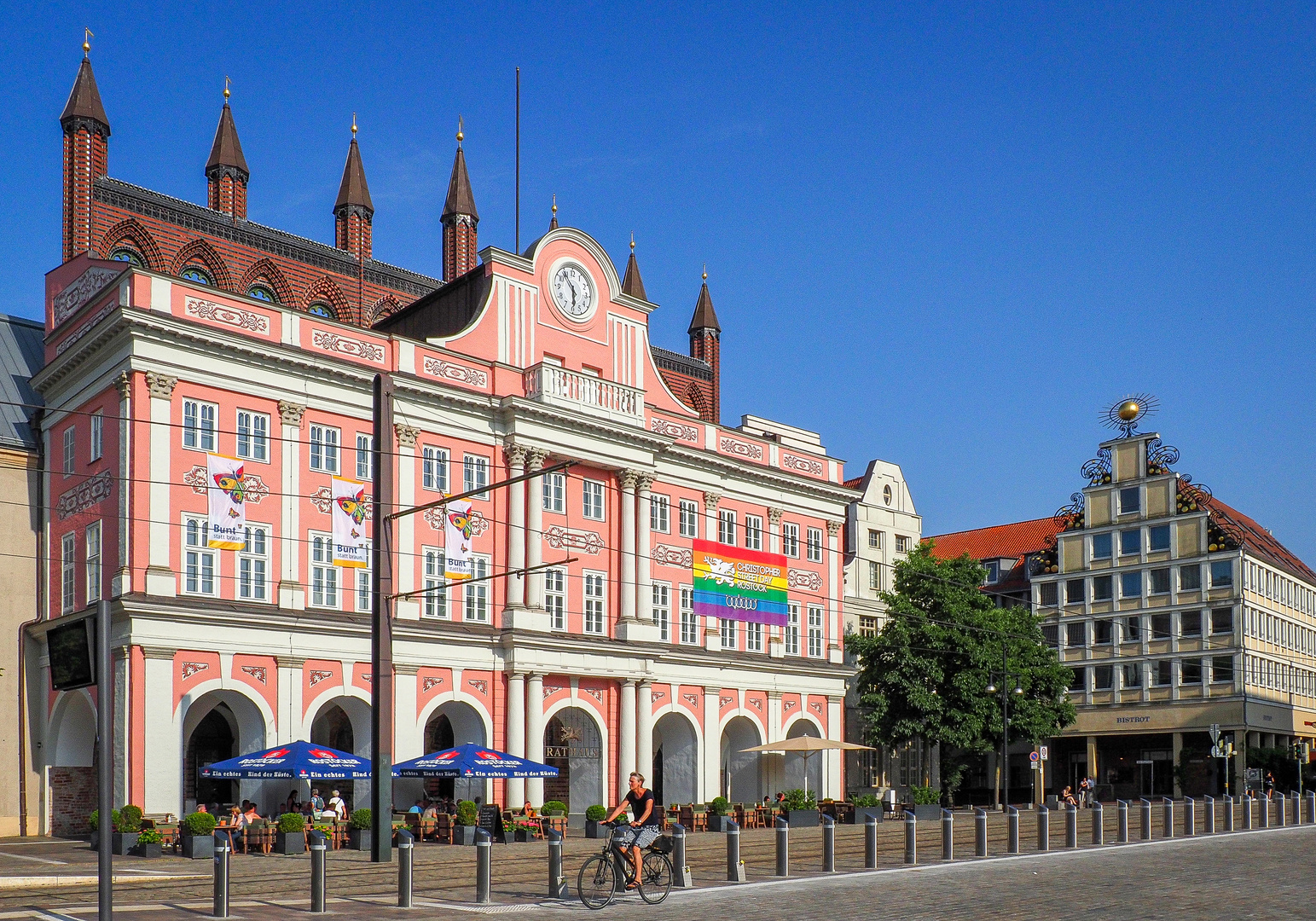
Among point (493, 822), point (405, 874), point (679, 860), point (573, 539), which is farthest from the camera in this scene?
point (573, 539)

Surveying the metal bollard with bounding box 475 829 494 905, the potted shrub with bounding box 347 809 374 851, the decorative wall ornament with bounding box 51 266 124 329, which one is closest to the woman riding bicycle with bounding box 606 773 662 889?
the metal bollard with bounding box 475 829 494 905

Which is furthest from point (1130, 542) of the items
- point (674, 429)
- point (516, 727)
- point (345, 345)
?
point (345, 345)

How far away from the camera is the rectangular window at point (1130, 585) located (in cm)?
7375

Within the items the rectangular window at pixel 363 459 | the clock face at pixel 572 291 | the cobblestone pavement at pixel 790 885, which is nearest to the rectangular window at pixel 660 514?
the clock face at pixel 572 291

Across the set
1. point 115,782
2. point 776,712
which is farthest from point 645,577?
point 115,782

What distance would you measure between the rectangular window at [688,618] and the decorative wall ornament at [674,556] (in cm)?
85

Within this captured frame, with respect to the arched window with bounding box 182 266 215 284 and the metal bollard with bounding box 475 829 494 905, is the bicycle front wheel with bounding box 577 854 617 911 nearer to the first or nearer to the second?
the metal bollard with bounding box 475 829 494 905

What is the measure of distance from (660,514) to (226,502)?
16862mm

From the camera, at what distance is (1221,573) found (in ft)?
231

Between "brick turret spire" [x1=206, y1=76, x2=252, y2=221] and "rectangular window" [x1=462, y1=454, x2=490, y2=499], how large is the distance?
2012 cm

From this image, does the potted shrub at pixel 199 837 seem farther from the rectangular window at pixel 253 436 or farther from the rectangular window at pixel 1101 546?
the rectangular window at pixel 1101 546

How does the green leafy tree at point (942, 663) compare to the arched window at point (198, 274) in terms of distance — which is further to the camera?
the green leafy tree at point (942, 663)

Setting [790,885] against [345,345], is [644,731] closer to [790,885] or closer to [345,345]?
[345,345]

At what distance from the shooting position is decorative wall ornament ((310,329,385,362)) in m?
41.3
